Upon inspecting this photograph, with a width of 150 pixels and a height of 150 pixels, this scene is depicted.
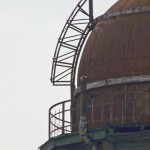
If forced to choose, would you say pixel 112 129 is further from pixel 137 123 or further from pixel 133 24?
pixel 133 24

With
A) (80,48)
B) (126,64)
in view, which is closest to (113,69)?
(126,64)

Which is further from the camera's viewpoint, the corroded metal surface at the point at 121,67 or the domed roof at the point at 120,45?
the domed roof at the point at 120,45

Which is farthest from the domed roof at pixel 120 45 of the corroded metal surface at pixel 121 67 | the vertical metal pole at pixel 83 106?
the vertical metal pole at pixel 83 106

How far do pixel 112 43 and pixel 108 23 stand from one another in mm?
1527

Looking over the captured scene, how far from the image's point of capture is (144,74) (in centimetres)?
5975

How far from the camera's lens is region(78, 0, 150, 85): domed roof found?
2362 inches

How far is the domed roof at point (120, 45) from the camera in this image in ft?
197

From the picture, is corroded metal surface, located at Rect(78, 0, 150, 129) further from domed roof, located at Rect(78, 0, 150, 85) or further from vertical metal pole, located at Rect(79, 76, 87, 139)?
vertical metal pole, located at Rect(79, 76, 87, 139)

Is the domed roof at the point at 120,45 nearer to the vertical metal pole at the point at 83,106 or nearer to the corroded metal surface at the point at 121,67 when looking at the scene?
the corroded metal surface at the point at 121,67

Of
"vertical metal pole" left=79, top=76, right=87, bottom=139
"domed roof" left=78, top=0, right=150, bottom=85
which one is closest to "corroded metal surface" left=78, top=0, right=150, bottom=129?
"domed roof" left=78, top=0, right=150, bottom=85

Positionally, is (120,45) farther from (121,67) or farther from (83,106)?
(83,106)

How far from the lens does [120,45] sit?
60500 millimetres

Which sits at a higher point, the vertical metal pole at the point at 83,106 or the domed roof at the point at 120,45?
the domed roof at the point at 120,45

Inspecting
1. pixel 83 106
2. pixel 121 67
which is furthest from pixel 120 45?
pixel 83 106
